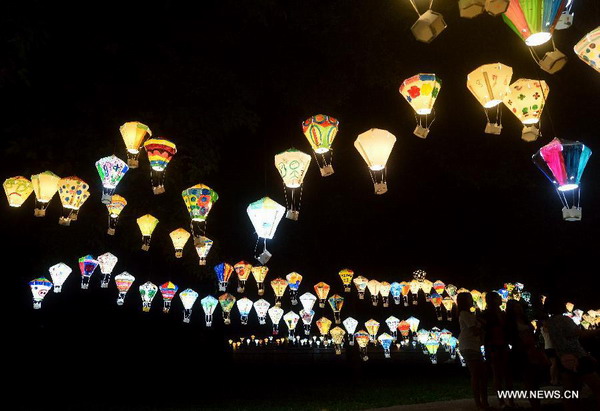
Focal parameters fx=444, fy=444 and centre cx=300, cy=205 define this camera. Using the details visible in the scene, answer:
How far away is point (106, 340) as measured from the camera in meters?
15.9

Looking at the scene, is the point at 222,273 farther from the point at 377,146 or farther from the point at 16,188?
the point at 377,146

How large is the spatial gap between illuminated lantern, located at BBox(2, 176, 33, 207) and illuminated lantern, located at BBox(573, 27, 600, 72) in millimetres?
7633

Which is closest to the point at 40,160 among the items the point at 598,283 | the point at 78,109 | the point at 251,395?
the point at 78,109

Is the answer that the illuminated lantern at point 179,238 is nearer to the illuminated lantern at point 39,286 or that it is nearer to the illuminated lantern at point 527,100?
the illuminated lantern at point 39,286

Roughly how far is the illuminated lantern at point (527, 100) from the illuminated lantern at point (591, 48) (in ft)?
3.83

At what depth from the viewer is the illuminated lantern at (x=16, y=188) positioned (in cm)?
694

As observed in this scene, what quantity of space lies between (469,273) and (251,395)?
10.2 meters

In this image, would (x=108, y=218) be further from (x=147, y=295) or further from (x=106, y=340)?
(x=106, y=340)

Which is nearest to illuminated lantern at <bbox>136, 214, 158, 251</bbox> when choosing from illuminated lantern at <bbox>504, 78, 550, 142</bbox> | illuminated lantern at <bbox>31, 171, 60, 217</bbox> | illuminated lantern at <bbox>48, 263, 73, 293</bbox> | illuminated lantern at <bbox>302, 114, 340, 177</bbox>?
illuminated lantern at <bbox>31, 171, 60, 217</bbox>

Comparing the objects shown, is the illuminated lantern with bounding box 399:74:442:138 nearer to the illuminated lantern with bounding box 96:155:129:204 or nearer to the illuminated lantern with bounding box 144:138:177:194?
the illuminated lantern with bounding box 144:138:177:194

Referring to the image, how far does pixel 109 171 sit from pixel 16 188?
1.56 metres

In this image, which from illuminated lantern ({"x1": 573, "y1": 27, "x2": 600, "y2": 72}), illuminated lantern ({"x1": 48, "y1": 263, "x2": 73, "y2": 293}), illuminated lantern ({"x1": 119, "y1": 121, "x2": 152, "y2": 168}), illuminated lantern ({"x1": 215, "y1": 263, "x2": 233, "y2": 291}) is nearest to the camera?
illuminated lantern ({"x1": 573, "y1": 27, "x2": 600, "y2": 72})

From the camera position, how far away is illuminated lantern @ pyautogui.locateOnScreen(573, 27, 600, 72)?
14.2ft

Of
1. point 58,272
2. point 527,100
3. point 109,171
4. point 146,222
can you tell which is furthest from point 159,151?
point 58,272
